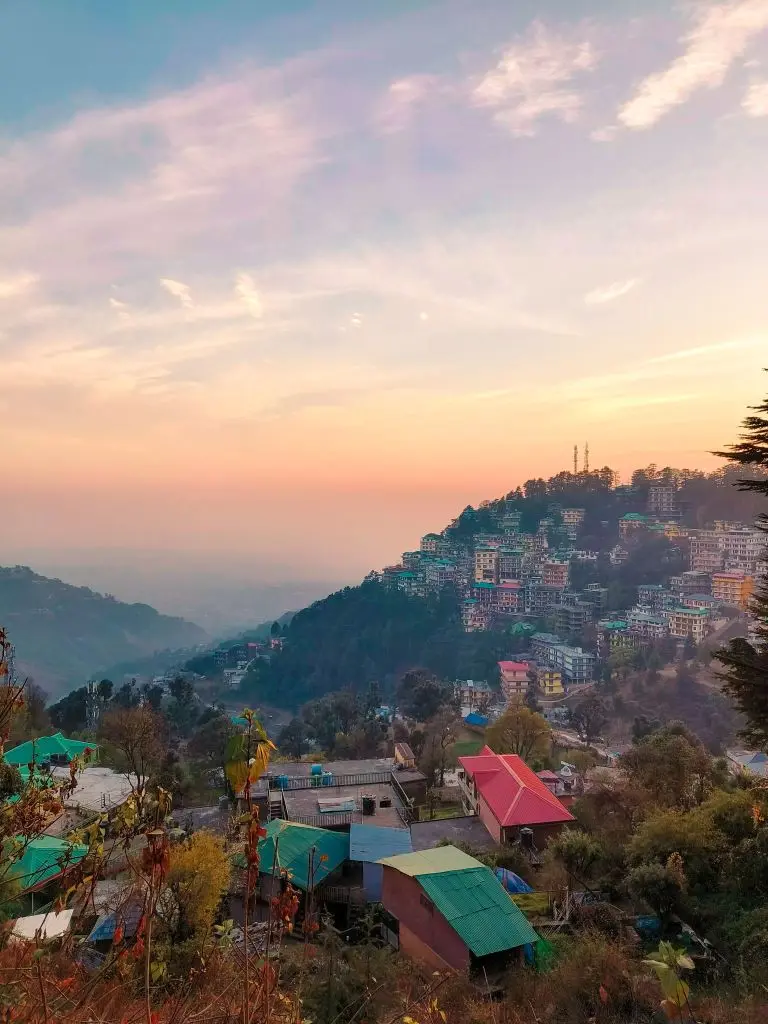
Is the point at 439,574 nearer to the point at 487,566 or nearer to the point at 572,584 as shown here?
the point at 487,566

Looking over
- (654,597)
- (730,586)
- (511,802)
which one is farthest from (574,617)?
(511,802)

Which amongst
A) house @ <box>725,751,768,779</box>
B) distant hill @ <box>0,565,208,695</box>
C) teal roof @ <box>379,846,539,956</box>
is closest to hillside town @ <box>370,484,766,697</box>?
house @ <box>725,751,768,779</box>

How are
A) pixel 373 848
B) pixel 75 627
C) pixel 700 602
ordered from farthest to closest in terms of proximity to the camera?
pixel 75 627, pixel 700 602, pixel 373 848

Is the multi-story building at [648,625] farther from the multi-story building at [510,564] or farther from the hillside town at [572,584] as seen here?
the multi-story building at [510,564]

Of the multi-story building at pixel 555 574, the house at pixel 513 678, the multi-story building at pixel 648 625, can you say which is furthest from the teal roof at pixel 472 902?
the multi-story building at pixel 555 574

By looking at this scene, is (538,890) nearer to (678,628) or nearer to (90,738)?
(90,738)

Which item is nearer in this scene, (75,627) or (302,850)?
(302,850)

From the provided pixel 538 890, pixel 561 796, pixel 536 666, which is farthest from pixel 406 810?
pixel 536 666
